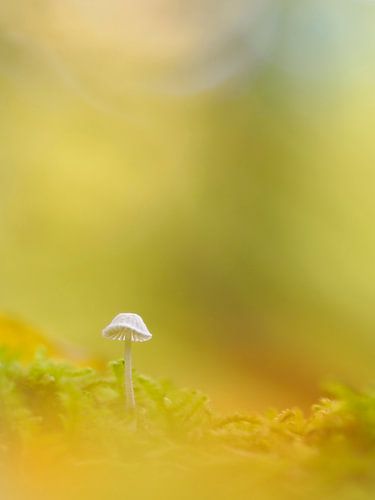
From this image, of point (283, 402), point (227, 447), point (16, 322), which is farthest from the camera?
point (283, 402)

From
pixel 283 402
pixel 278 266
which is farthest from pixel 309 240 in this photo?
pixel 283 402

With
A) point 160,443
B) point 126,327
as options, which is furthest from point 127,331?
point 160,443

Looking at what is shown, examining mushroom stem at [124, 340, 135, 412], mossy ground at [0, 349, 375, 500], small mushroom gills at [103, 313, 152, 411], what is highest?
small mushroom gills at [103, 313, 152, 411]

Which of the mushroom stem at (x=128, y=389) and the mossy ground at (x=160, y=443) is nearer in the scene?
the mossy ground at (x=160, y=443)

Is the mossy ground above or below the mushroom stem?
below

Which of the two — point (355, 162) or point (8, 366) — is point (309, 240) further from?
point (8, 366)

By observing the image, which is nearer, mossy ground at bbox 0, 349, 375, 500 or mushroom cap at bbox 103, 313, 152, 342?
mossy ground at bbox 0, 349, 375, 500

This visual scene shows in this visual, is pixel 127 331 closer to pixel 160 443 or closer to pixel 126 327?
pixel 126 327

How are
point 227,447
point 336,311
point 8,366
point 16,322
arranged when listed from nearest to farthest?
point 227,447, point 8,366, point 16,322, point 336,311

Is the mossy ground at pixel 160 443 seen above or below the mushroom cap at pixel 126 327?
below
